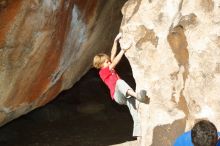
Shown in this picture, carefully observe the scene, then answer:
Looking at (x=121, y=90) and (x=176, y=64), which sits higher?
(x=176, y=64)

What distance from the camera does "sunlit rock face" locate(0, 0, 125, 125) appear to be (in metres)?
6.43

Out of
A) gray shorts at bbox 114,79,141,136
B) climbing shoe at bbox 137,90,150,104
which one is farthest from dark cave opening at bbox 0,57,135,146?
climbing shoe at bbox 137,90,150,104

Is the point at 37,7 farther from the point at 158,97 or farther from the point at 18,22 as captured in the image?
the point at 158,97

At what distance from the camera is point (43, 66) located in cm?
712

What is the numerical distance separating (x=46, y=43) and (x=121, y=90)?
173 centimetres

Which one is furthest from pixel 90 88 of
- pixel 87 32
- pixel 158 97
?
pixel 158 97

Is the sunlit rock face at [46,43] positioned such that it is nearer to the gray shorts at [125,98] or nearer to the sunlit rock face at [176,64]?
the sunlit rock face at [176,64]

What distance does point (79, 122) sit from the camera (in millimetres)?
8914

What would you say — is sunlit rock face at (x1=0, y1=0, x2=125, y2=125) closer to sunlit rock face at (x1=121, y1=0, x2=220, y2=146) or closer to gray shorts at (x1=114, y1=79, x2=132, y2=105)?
sunlit rock face at (x1=121, y1=0, x2=220, y2=146)

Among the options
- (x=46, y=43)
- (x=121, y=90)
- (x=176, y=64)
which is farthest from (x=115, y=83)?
(x=46, y=43)

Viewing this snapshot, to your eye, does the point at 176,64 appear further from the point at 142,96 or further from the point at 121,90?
the point at 121,90

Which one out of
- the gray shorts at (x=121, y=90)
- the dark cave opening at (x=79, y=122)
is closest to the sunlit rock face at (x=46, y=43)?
the dark cave opening at (x=79, y=122)

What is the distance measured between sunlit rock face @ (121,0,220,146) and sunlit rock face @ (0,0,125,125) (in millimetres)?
1278

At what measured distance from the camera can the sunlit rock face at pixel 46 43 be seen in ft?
21.1
